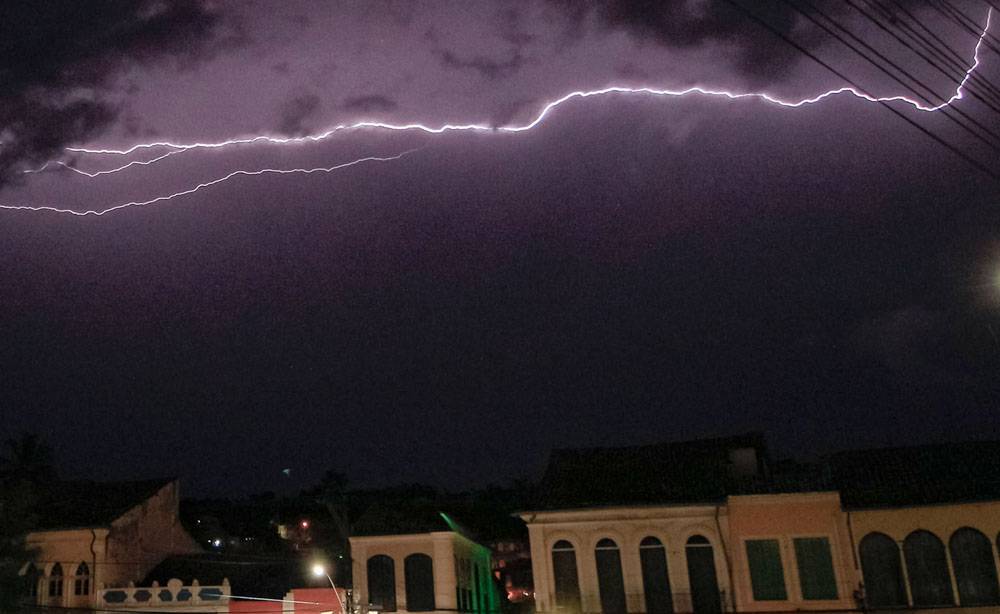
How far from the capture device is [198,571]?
99.8ft

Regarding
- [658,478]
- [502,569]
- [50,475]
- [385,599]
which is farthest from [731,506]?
[50,475]

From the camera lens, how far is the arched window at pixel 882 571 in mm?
23672

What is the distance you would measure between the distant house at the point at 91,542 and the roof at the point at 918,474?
71.3 ft

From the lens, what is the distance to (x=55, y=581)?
2825 centimetres

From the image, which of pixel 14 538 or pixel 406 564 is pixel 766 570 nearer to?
pixel 406 564

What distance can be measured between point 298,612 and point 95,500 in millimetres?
8196

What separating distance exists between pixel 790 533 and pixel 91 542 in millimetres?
20655

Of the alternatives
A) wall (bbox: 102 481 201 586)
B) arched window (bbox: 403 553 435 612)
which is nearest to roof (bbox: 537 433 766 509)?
arched window (bbox: 403 553 435 612)

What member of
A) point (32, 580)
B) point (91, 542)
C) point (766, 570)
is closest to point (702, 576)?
point (766, 570)

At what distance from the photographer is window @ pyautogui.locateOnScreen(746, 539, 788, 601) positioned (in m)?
24.3

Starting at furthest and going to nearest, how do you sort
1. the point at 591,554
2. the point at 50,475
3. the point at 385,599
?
the point at 50,475 < the point at 385,599 < the point at 591,554

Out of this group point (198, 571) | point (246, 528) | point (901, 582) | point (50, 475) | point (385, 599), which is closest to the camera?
point (901, 582)

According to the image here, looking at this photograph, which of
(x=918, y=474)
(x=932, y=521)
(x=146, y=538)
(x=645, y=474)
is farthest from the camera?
(x=146, y=538)

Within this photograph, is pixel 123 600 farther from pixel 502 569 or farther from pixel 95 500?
pixel 502 569
